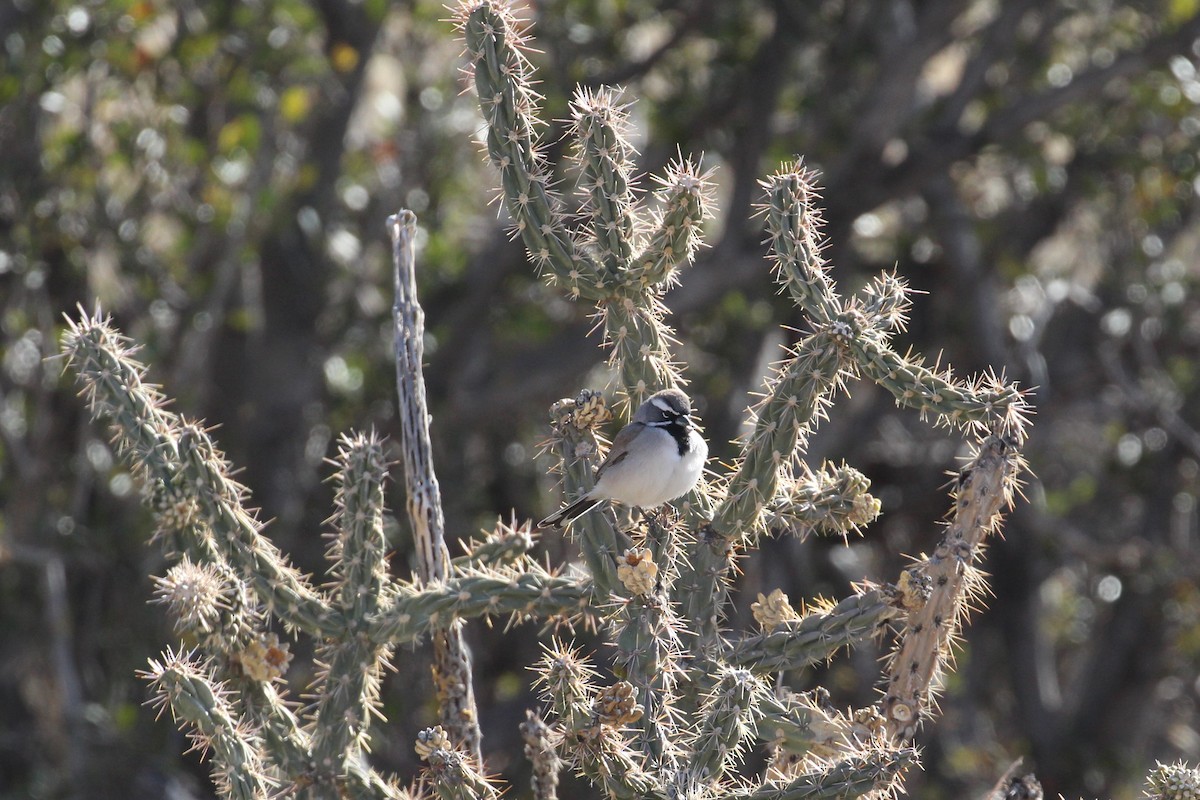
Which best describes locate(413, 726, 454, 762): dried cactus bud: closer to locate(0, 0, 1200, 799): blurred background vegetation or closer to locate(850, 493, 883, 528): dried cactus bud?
locate(850, 493, 883, 528): dried cactus bud

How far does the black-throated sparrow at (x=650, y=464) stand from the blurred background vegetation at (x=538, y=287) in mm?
3756

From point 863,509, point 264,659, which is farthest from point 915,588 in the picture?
point 264,659

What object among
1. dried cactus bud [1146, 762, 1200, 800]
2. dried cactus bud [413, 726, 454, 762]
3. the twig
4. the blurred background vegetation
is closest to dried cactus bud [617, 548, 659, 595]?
dried cactus bud [413, 726, 454, 762]

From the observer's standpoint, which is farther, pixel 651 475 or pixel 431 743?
pixel 651 475

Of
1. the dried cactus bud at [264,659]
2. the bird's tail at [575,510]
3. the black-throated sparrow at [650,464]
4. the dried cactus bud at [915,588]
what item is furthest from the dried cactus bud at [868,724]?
the dried cactus bud at [264,659]

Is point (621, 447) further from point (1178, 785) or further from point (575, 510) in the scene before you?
point (1178, 785)

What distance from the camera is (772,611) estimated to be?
3.95 m

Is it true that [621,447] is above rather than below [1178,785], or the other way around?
above

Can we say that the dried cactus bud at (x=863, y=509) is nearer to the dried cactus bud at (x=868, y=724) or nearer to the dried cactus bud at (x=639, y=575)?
the dried cactus bud at (x=868, y=724)

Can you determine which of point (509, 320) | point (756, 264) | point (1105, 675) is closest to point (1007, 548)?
point (1105, 675)

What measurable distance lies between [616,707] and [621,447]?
0.91m

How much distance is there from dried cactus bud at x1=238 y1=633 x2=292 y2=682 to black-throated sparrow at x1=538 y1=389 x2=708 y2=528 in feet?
2.88

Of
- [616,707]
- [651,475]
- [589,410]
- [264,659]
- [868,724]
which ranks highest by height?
[589,410]

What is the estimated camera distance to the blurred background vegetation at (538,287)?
25.3ft
